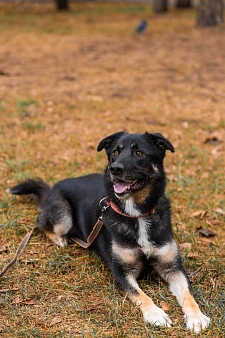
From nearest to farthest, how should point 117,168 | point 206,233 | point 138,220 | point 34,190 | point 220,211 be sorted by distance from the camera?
point 117,168 → point 138,220 → point 206,233 → point 34,190 → point 220,211

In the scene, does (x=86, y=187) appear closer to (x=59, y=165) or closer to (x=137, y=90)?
(x=59, y=165)

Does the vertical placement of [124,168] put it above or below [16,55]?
above

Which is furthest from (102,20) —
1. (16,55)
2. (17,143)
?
(17,143)

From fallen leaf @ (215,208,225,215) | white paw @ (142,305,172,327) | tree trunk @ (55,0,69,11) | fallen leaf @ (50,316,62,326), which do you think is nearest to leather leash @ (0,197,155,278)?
fallen leaf @ (50,316,62,326)

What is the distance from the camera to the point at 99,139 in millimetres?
8281

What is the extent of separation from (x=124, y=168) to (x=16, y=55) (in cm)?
981

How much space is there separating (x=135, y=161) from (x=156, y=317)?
51.7 inches

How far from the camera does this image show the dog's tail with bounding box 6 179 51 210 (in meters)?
5.98

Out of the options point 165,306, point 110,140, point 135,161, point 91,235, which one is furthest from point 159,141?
point 165,306

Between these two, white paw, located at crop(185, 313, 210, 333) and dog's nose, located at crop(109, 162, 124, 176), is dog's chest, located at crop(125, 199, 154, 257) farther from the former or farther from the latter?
white paw, located at crop(185, 313, 210, 333)

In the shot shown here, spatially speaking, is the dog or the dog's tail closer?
the dog

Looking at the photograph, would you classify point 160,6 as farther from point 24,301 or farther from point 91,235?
point 24,301

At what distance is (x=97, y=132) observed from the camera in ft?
28.0

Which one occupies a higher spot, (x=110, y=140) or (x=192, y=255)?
(x=110, y=140)
